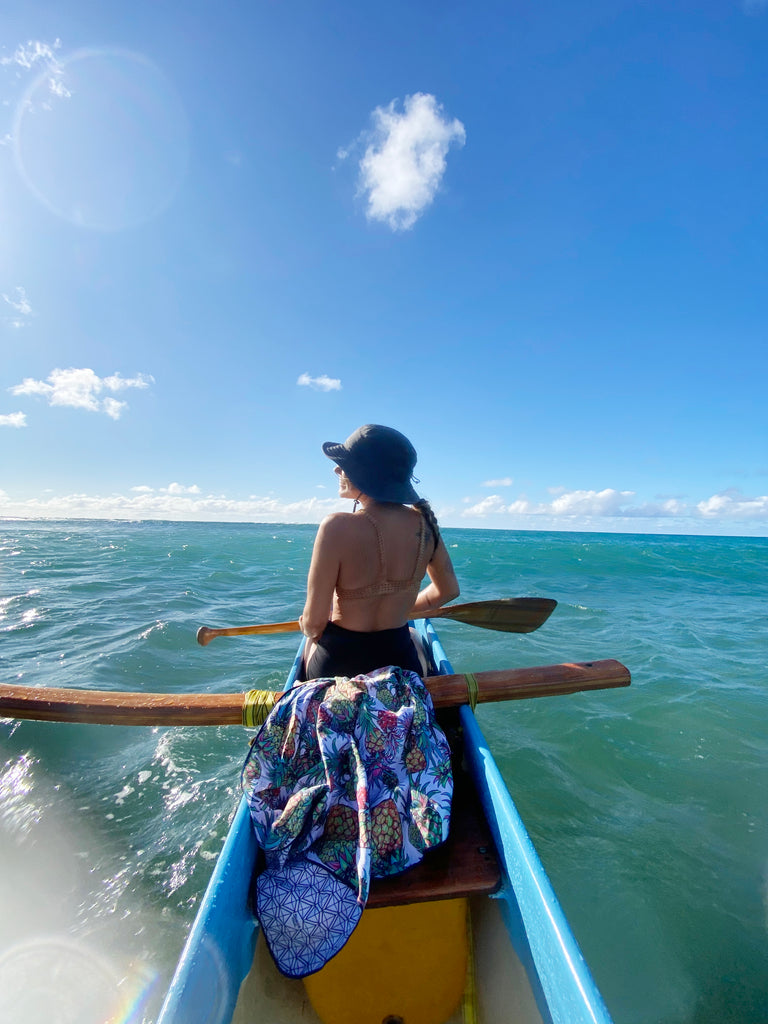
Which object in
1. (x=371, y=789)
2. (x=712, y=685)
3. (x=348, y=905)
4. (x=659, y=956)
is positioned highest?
(x=371, y=789)

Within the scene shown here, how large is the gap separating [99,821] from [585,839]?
4.08m

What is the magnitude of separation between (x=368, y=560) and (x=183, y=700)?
145 cm

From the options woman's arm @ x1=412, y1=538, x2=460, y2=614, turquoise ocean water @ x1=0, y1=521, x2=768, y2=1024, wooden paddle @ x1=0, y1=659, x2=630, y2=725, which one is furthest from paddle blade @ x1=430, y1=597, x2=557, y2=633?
turquoise ocean water @ x1=0, y1=521, x2=768, y2=1024

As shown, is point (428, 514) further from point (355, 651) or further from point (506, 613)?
point (506, 613)

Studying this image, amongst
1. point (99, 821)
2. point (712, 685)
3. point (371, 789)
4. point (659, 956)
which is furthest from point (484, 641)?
point (371, 789)

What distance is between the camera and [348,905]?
1.50 m

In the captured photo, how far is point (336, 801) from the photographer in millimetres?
1755

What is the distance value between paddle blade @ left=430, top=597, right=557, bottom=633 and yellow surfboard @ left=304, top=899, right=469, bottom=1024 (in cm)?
236

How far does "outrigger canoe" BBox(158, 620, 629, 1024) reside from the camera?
151cm

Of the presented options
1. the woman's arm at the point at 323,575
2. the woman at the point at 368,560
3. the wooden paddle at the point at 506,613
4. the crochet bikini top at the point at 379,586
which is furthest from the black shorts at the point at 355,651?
the wooden paddle at the point at 506,613

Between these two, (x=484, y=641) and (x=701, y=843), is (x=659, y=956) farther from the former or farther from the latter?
(x=484, y=641)

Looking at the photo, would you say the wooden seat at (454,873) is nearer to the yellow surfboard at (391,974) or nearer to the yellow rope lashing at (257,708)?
the yellow surfboard at (391,974)

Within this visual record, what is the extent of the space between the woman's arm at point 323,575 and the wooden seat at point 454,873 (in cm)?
117

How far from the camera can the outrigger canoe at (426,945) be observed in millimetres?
1510
